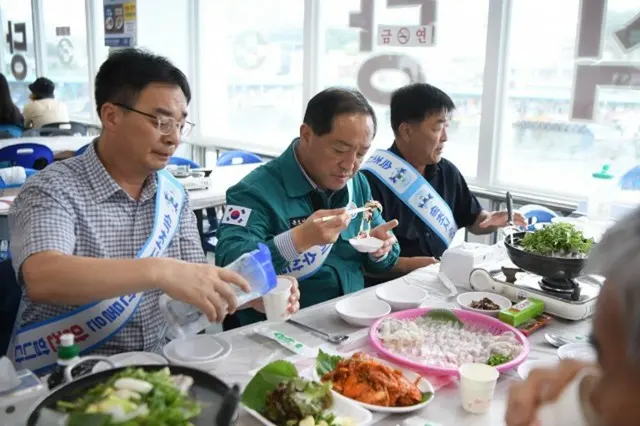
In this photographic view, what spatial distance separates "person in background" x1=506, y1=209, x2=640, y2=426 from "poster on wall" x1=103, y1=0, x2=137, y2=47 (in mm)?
6074

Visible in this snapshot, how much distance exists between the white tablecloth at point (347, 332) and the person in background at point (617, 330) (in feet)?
1.64

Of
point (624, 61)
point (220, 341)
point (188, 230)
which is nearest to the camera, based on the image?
point (220, 341)

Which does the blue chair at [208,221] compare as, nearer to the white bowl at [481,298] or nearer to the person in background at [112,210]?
the person in background at [112,210]

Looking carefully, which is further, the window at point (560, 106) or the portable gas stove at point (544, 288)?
the window at point (560, 106)

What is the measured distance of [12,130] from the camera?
573cm

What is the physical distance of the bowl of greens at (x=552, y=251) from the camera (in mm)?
1696

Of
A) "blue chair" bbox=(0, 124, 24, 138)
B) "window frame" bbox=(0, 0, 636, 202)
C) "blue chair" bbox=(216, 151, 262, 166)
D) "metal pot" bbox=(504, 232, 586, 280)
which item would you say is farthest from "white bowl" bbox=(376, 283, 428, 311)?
"blue chair" bbox=(0, 124, 24, 138)

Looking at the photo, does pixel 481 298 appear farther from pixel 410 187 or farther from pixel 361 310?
pixel 410 187

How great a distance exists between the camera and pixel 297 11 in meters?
5.27

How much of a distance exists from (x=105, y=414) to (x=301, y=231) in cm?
101

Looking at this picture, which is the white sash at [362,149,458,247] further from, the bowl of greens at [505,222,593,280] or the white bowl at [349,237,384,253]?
the bowl of greens at [505,222,593,280]

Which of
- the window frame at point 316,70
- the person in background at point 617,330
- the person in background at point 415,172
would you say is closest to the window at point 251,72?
the window frame at point 316,70

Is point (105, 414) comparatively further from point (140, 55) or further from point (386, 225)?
point (386, 225)

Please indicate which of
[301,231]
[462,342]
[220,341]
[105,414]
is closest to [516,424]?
[105,414]
